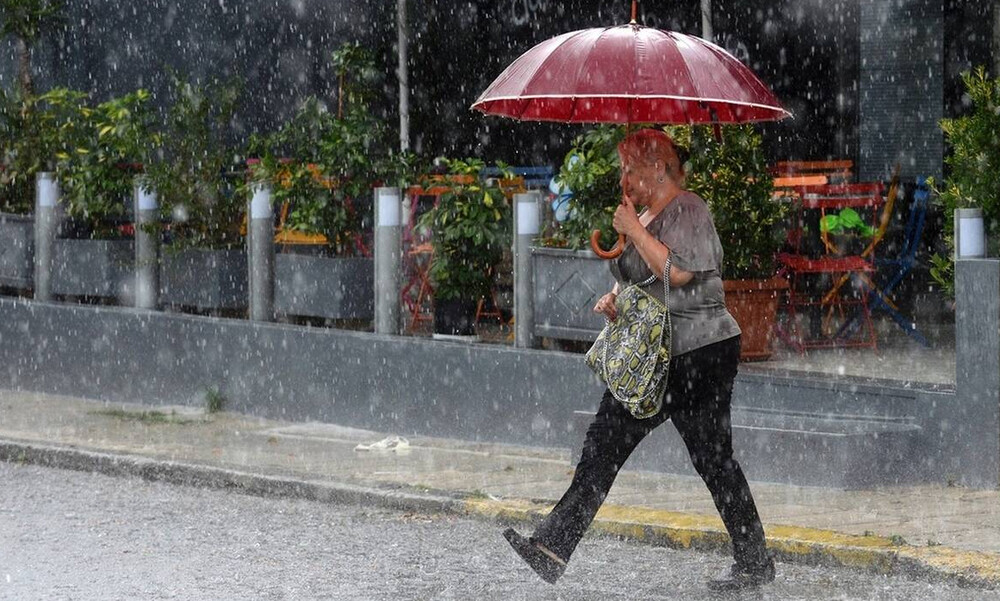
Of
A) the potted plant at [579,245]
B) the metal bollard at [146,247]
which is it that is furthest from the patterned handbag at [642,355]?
the metal bollard at [146,247]

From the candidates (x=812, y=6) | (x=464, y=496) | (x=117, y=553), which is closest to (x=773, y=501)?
(x=464, y=496)

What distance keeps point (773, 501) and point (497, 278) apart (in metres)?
3.13

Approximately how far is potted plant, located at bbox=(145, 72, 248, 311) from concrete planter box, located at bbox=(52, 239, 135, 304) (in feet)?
1.85

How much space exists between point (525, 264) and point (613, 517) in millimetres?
2571

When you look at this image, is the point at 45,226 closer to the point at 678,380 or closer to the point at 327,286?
the point at 327,286

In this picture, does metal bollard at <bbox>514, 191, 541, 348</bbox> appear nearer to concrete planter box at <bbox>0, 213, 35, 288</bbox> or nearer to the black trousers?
the black trousers

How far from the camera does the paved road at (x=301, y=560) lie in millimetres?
7188

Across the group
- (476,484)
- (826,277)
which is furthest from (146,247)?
(826,277)

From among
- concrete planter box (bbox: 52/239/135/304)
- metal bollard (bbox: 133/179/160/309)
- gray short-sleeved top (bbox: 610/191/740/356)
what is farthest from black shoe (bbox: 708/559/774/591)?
concrete planter box (bbox: 52/239/135/304)

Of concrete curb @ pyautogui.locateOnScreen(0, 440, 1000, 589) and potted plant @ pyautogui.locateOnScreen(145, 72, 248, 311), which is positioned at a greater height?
potted plant @ pyautogui.locateOnScreen(145, 72, 248, 311)

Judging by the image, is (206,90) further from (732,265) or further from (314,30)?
(732,265)

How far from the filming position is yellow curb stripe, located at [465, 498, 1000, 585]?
7297mm

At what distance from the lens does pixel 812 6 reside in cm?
1521

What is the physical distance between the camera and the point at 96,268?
1334 centimetres
